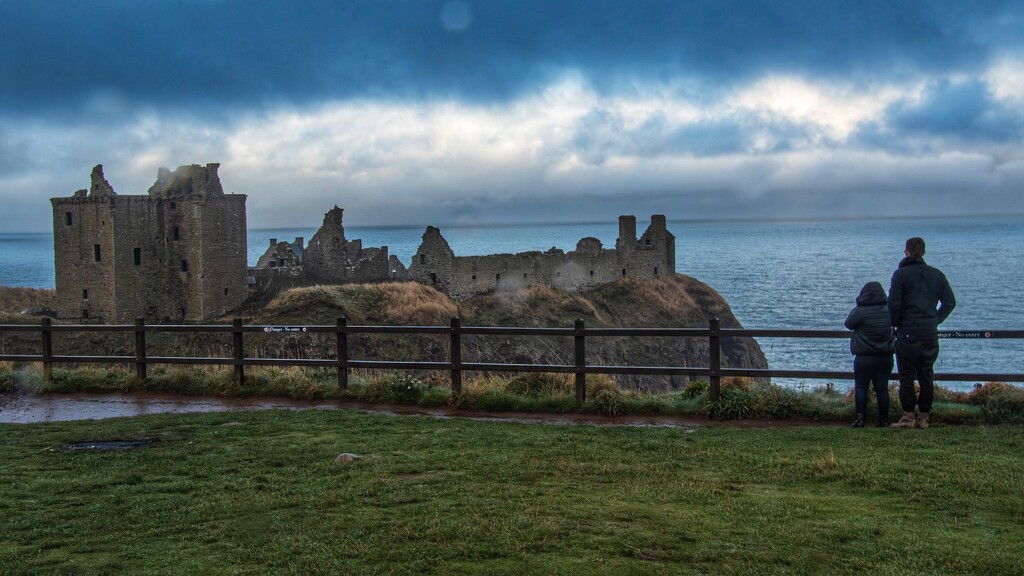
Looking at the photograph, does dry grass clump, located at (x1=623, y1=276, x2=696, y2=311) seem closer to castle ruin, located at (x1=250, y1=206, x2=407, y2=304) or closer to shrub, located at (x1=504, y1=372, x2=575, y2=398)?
castle ruin, located at (x1=250, y1=206, x2=407, y2=304)

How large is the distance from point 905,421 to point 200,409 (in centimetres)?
958

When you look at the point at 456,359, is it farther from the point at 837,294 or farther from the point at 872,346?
the point at 837,294

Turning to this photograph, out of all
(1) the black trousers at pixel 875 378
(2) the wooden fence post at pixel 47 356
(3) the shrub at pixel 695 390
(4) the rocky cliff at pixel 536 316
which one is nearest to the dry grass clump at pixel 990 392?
(1) the black trousers at pixel 875 378

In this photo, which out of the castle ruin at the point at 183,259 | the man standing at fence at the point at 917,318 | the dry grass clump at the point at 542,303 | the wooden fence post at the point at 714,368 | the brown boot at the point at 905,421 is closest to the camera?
the man standing at fence at the point at 917,318

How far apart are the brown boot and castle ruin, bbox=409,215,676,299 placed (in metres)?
42.2

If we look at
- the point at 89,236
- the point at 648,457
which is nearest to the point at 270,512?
the point at 648,457

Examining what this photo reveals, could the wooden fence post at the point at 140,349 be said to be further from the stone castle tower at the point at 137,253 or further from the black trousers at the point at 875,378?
the stone castle tower at the point at 137,253

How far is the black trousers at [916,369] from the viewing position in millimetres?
10297

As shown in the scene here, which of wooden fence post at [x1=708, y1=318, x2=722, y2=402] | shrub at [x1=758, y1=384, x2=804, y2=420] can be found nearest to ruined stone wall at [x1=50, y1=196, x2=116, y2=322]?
wooden fence post at [x1=708, y1=318, x2=722, y2=402]

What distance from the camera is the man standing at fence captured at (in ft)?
33.6

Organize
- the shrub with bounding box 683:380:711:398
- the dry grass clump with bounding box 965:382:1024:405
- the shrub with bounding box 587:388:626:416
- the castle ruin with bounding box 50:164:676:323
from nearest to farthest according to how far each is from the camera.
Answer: the dry grass clump with bounding box 965:382:1024:405
the shrub with bounding box 587:388:626:416
the shrub with bounding box 683:380:711:398
the castle ruin with bounding box 50:164:676:323

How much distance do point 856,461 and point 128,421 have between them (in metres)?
8.92

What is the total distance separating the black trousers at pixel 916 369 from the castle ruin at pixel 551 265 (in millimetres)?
42384

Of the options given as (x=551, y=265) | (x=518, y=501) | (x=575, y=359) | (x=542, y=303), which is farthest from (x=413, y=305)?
(x=518, y=501)
